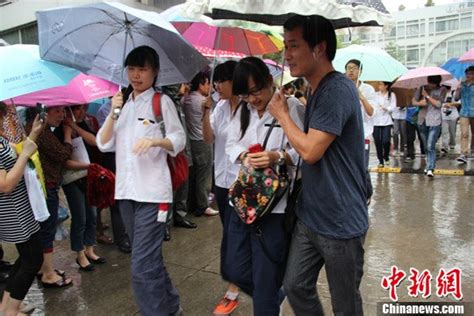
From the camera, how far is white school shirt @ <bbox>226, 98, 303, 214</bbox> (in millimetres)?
2441

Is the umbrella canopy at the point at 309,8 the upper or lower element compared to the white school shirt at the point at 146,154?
upper

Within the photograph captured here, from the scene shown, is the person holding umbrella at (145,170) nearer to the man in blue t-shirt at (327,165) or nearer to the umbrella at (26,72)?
the umbrella at (26,72)

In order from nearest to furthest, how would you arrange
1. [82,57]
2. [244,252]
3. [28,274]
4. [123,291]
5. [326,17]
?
[326,17] → [244,252] → [28,274] → [82,57] → [123,291]

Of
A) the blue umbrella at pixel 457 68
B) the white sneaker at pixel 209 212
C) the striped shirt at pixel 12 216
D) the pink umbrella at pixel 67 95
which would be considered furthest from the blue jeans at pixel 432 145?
the striped shirt at pixel 12 216

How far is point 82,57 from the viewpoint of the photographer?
309 centimetres

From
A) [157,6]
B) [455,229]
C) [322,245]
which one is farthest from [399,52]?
[322,245]

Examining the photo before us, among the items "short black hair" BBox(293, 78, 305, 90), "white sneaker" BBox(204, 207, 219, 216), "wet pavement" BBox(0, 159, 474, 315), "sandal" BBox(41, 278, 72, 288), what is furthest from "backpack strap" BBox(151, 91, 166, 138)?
"short black hair" BBox(293, 78, 305, 90)

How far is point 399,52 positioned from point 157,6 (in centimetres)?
4237

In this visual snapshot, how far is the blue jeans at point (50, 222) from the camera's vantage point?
3512 millimetres

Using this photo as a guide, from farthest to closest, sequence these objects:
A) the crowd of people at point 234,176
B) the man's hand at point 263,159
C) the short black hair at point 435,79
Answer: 1. the short black hair at point 435,79
2. the man's hand at point 263,159
3. the crowd of people at point 234,176

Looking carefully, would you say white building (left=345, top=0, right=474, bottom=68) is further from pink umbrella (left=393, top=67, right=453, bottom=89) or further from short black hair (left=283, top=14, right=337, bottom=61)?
short black hair (left=283, top=14, right=337, bottom=61)

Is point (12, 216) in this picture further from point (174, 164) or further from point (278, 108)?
point (278, 108)

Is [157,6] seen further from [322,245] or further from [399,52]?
[399,52]

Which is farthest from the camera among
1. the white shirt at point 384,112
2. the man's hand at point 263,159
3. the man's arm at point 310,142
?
the white shirt at point 384,112
